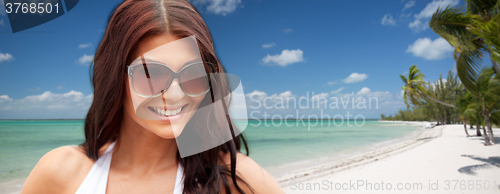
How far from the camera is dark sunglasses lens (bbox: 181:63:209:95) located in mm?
792

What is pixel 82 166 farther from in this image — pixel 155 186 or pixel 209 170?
pixel 209 170

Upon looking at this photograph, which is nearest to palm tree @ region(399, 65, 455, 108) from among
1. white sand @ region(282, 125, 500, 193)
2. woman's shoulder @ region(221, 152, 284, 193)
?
white sand @ region(282, 125, 500, 193)

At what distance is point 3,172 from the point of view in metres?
6.46

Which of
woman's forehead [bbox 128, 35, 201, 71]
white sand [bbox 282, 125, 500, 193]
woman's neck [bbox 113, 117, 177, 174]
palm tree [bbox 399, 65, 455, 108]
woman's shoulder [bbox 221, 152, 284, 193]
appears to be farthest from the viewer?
palm tree [bbox 399, 65, 455, 108]

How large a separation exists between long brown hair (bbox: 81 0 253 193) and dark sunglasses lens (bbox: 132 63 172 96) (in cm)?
6

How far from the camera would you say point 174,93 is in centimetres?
78

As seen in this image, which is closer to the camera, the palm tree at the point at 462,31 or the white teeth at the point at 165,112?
the white teeth at the point at 165,112

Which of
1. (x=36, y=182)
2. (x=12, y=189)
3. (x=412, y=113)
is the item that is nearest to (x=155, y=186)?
(x=36, y=182)

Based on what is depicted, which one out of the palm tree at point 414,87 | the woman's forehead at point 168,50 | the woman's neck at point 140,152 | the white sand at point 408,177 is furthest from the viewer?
the palm tree at point 414,87

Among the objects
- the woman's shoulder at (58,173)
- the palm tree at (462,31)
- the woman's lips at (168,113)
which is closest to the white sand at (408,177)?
the palm tree at (462,31)

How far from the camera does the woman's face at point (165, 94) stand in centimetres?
77

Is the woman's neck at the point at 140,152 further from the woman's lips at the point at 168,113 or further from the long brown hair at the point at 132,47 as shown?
the woman's lips at the point at 168,113

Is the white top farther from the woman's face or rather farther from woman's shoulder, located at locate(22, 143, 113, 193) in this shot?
the woman's face

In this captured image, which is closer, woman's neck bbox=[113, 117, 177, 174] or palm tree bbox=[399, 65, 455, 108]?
woman's neck bbox=[113, 117, 177, 174]
